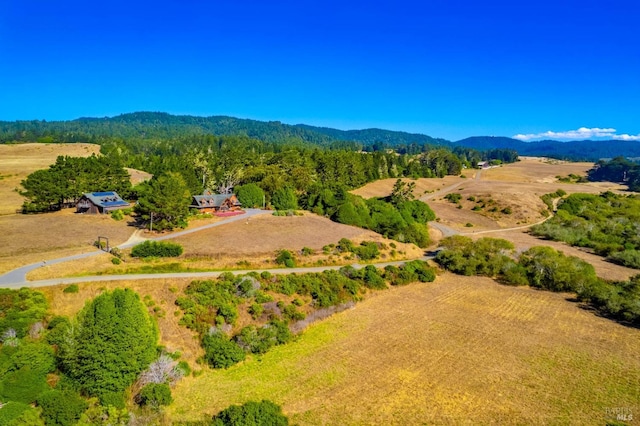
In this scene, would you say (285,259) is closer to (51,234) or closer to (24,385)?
(24,385)

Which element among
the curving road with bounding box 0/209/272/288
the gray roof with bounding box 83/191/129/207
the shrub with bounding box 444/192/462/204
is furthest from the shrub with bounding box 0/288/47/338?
the shrub with bounding box 444/192/462/204

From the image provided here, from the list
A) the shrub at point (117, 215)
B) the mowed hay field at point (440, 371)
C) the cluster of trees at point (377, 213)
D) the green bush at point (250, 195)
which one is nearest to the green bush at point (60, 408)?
the mowed hay field at point (440, 371)

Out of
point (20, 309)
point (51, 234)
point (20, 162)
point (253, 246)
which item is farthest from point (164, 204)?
point (20, 162)

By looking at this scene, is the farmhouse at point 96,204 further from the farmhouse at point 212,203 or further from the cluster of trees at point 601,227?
the cluster of trees at point 601,227

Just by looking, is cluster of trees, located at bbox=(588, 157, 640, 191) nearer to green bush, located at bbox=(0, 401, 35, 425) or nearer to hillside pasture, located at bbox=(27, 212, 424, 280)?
hillside pasture, located at bbox=(27, 212, 424, 280)

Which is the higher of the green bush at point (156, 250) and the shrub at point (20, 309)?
the green bush at point (156, 250)

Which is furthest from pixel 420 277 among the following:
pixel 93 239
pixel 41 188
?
pixel 41 188
